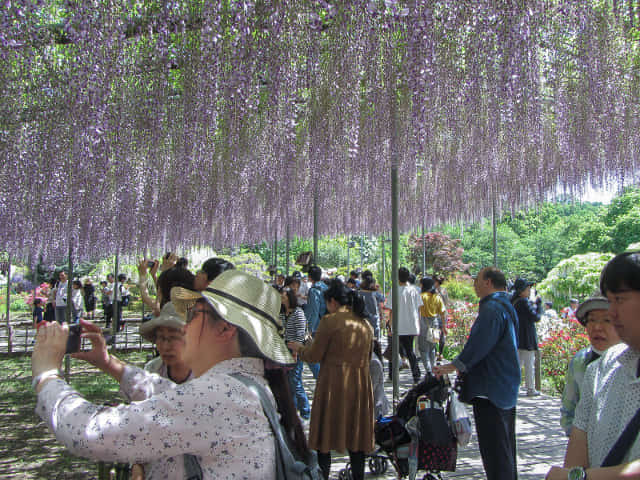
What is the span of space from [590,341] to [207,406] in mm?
2082

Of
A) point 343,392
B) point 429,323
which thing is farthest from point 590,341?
point 429,323

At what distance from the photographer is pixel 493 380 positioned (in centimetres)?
315

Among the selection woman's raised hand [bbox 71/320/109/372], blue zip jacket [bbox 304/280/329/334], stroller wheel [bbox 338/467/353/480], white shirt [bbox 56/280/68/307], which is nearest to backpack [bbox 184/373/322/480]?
woman's raised hand [bbox 71/320/109/372]

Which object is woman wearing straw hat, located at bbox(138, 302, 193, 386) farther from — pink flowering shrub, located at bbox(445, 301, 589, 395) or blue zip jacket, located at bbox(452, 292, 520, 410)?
pink flowering shrub, located at bbox(445, 301, 589, 395)

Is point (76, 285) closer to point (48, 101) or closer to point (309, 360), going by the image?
point (48, 101)

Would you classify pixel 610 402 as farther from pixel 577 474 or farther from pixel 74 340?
pixel 74 340

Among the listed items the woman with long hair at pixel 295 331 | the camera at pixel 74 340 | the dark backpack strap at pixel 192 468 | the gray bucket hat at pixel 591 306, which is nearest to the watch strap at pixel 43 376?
the camera at pixel 74 340

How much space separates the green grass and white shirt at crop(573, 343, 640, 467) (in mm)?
1897

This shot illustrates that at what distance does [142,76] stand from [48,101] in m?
1.09

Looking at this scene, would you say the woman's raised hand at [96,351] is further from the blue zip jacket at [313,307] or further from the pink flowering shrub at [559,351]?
the pink flowering shrub at [559,351]

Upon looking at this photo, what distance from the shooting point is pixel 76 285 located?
1142 centimetres

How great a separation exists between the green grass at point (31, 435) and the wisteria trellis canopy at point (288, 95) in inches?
83.0

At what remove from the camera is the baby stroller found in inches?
123

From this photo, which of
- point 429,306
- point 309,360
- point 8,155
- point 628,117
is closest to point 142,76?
point 8,155
